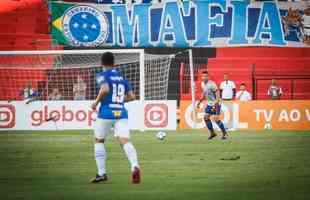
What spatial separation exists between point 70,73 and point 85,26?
2.52m

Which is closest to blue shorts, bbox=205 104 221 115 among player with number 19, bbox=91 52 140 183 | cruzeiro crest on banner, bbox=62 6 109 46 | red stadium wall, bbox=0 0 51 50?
cruzeiro crest on banner, bbox=62 6 109 46

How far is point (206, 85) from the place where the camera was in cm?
A: 2836

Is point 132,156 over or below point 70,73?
below

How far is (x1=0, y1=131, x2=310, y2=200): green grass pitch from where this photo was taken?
1322cm

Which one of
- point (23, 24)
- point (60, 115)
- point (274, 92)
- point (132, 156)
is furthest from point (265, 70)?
point (132, 156)

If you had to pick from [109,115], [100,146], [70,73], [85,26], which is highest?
[85,26]

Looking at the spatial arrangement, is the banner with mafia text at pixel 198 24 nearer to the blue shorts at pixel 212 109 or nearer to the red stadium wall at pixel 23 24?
the red stadium wall at pixel 23 24

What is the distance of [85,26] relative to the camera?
125 feet

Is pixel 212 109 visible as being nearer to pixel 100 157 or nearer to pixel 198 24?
pixel 198 24

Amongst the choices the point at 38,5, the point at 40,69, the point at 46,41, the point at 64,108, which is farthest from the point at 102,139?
the point at 38,5

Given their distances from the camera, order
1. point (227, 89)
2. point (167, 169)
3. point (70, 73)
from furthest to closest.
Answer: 1. point (70, 73)
2. point (227, 89)
3. point (167, 169)

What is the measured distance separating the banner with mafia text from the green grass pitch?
1109 cm

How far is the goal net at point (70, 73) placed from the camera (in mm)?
35781

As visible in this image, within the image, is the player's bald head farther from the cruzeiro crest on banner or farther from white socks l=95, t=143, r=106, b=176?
the cruzeiro crest on banner
